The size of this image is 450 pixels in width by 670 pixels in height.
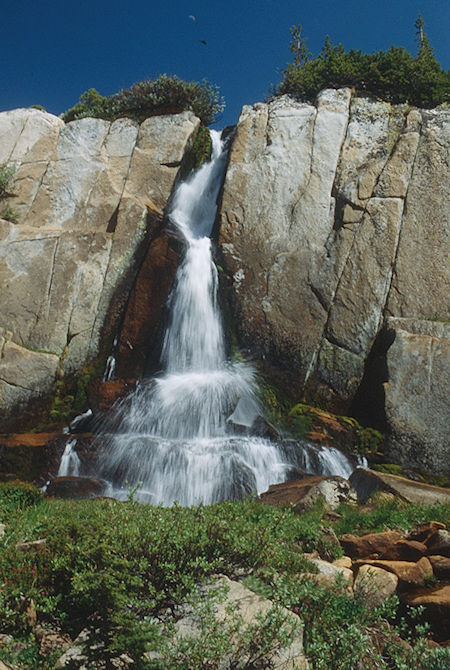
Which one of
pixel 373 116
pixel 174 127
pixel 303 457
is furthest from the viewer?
pixel 174 127

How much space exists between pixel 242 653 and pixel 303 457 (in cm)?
948

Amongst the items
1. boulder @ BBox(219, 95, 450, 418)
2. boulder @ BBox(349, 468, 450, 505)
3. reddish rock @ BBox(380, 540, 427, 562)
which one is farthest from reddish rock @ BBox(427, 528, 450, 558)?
boulder @ BBox(219, 95, 450, 418)

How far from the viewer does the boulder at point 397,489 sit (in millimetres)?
8938

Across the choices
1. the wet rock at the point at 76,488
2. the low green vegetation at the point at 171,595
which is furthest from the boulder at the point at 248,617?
the wet rock at the point at 76,488

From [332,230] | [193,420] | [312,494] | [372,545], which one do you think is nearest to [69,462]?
[193,420]

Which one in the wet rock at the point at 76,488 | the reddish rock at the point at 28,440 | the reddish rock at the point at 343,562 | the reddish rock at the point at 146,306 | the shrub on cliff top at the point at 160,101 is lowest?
the wet rock at the point at 76,488

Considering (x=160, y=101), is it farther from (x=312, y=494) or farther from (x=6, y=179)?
(x=312, y=494)

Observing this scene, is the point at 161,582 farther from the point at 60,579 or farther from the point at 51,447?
the point at 51,447

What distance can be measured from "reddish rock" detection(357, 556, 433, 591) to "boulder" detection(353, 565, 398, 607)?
8 cm

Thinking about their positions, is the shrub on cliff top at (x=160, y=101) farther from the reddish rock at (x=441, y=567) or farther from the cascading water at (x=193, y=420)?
the reddish rock at (x=441, y=567)

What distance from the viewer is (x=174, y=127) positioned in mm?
21688

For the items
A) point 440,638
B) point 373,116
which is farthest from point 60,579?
point 373,116

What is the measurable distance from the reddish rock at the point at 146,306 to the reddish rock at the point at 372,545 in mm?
11412

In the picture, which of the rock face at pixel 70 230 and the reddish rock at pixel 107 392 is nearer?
the reddish rock at pixel 107 392
